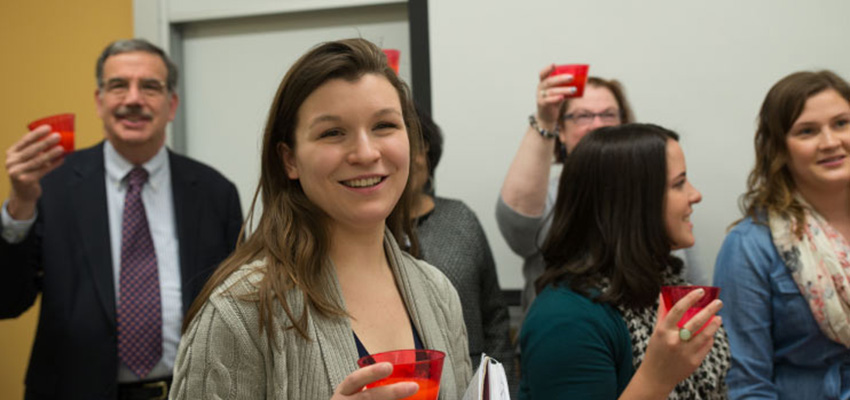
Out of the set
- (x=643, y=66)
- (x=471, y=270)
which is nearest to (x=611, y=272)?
(x=471, y=270)

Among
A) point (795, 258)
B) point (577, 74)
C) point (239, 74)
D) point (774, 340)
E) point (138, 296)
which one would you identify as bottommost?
point (774, 340)

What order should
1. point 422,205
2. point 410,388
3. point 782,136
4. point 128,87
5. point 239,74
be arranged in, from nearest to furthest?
point 410,388, point 782,136, point 422,205, point 128,87, point 239,74

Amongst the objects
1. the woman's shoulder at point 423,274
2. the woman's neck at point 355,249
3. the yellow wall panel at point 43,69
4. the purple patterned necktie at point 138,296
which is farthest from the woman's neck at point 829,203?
the yellow wall panel at point 43,69

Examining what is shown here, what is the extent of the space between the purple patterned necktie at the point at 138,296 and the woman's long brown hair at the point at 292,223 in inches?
45.9

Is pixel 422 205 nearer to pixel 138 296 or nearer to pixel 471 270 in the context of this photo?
pixel 471 270

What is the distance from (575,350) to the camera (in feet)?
5.18

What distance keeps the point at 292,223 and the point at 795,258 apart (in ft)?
4.86

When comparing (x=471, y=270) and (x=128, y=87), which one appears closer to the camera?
(x=471, y=270)

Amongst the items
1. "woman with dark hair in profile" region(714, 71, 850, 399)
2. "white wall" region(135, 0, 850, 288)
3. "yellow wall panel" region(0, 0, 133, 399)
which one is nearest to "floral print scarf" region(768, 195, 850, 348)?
"woman with dark hair in profile" region(714, 71, 850, 399)

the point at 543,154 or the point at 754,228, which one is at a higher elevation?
the point at 543,154

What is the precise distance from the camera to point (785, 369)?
204 centimetres

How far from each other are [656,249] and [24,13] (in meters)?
3.25

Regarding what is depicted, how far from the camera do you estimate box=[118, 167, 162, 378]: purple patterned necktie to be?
226cm

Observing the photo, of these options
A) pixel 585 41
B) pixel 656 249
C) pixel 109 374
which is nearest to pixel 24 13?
pixel 109 374
